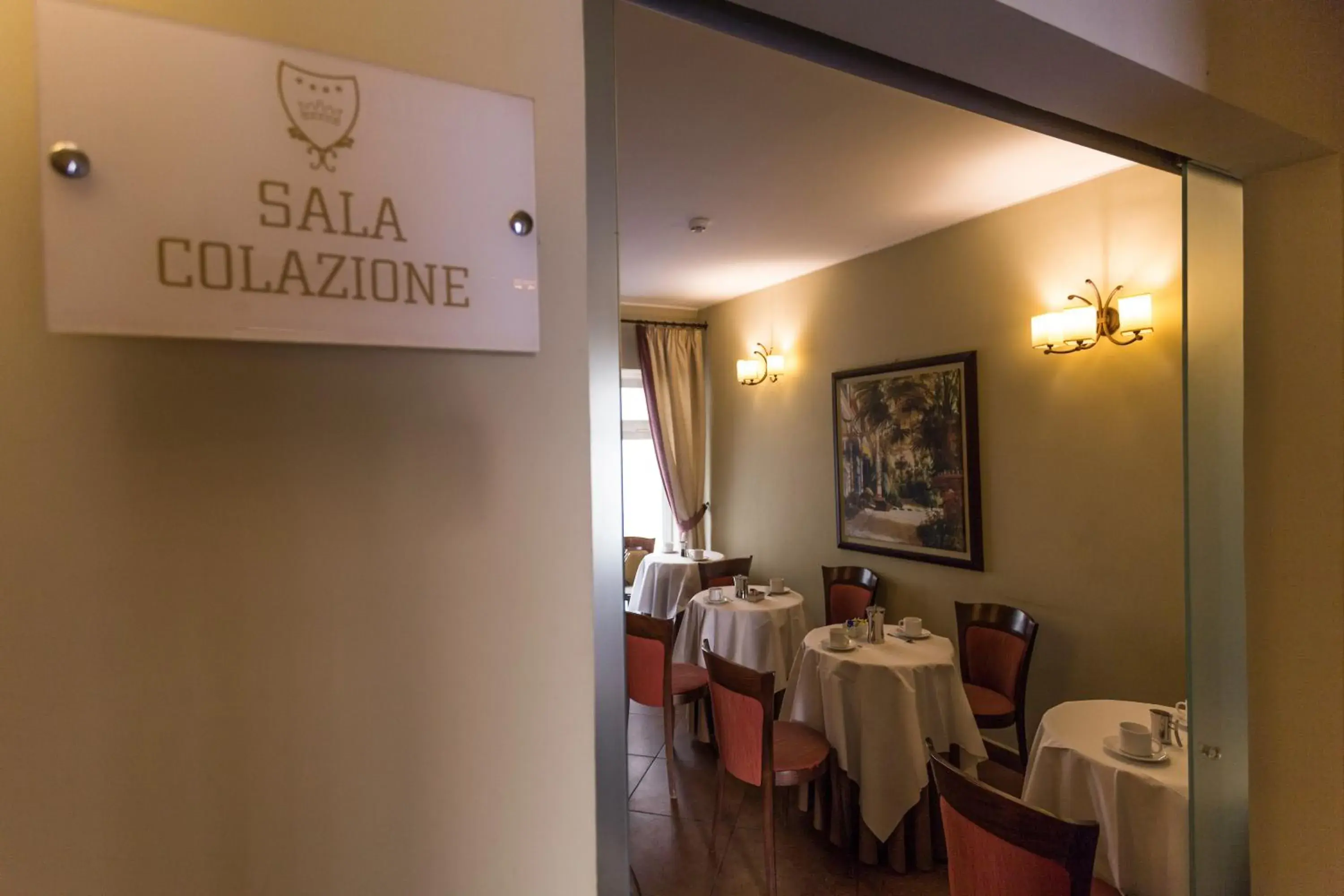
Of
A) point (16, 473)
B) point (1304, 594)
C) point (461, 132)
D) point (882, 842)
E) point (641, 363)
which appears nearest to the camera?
point (16, 473)

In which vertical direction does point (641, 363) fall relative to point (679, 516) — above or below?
above

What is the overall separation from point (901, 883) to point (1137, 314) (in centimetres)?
243

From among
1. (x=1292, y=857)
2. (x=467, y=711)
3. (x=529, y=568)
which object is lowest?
(x=1292, y=857)

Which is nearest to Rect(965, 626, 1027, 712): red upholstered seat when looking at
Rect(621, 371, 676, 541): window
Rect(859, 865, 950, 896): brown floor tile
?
Rect(859, 865, 950, 896): brown floor tile

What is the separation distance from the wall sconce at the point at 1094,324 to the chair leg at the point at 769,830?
7.34 feet

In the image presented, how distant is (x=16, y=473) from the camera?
41cm

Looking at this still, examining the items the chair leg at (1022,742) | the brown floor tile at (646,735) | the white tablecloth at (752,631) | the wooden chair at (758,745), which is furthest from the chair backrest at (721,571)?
the chair leg at (1022,742)

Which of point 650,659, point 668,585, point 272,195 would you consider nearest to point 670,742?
point 650,659

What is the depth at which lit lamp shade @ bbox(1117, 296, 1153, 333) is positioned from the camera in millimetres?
2520

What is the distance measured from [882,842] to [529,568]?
2.43 metres

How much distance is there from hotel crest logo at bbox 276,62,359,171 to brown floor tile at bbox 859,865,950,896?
2.72 m

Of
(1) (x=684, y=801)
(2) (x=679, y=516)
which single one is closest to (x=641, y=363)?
(2) (x=679, y=516)

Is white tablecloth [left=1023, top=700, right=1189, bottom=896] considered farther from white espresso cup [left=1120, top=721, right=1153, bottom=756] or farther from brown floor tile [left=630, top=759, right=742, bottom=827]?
brown floor tile [left=630, top=759, right=742, bottom=827]

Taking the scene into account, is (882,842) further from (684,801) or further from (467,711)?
(467,711)
